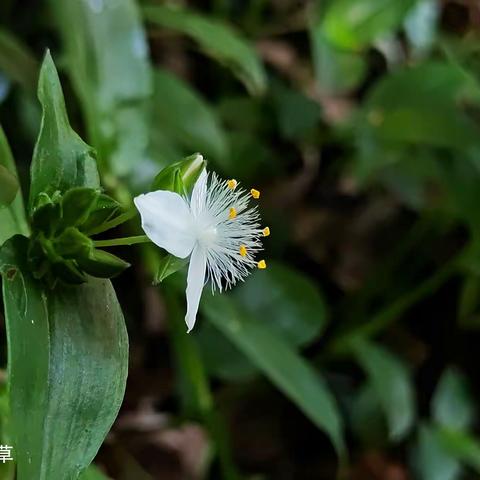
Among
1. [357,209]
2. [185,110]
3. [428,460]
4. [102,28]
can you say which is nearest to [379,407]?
[428,460]

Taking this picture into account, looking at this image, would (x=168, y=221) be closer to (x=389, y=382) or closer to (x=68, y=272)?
(x=68, y=272)

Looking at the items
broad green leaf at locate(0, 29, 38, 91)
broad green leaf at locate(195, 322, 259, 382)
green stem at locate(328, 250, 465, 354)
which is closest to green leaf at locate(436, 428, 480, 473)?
green stem at locate(328, 250, 465, 354)

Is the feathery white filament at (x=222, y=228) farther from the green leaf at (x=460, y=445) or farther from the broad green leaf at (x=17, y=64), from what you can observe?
the green leaf at (x=460, y=445)

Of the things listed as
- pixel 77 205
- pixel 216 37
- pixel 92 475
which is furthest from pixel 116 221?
pixel 216 37

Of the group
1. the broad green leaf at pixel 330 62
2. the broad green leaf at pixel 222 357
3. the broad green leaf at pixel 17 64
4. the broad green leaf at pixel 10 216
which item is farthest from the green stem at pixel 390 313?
the broad green leaf at pixel 10 216

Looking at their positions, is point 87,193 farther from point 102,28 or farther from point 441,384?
point 441,384

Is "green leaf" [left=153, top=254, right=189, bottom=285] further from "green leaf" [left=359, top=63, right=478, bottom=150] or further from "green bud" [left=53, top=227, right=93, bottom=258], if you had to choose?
"green leaf" [left=359, top=63, right=478, bottom=150]
